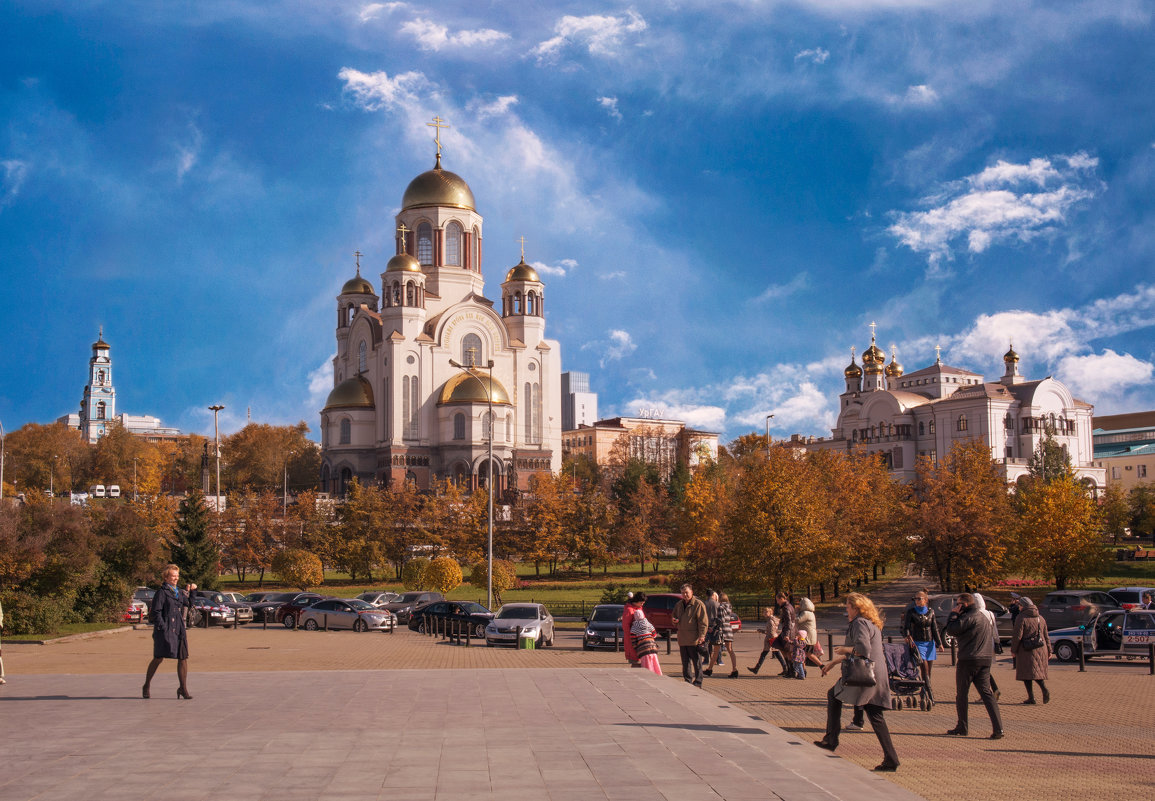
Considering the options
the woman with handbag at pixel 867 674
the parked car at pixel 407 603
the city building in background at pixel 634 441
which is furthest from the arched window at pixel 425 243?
the woman with handbag at pixel 867 674

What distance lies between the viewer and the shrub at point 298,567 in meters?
47.8

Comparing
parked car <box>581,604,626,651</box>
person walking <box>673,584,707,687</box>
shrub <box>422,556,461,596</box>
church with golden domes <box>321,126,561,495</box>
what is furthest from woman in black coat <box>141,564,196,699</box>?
church with golden domes <box>321,126,561,495</box>

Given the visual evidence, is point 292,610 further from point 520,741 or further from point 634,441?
point 634,441

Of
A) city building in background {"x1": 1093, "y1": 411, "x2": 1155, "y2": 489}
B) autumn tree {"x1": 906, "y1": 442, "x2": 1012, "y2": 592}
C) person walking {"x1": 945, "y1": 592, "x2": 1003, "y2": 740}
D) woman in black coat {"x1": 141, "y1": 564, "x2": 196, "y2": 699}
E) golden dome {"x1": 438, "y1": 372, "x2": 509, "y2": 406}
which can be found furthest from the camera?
city building in background {"x1": 1093, "y1": 411, "x2": 1155, "y2": 489}

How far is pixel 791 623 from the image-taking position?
59.8ft

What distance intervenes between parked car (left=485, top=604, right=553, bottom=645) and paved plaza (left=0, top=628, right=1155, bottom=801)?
29.5 ft

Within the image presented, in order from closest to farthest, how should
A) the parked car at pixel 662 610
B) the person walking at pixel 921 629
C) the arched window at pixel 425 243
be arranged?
the person walking at pixel 921 629 → the parked car at pixel 662 610 → the arched window at pixel 425 243

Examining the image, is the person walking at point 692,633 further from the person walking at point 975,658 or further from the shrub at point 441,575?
the shrub at point 441,575

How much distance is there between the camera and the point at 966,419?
9150 cm

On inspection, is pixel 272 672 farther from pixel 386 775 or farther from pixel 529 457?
pixel 529 457

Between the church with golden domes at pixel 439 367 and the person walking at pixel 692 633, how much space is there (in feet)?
197

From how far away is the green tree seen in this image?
40.5 meters

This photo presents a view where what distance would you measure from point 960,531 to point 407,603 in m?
21.8

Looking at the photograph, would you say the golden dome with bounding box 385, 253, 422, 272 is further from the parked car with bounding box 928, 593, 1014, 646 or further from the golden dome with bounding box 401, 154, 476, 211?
the parked car with bounding box 928, 593, 1014, 646
